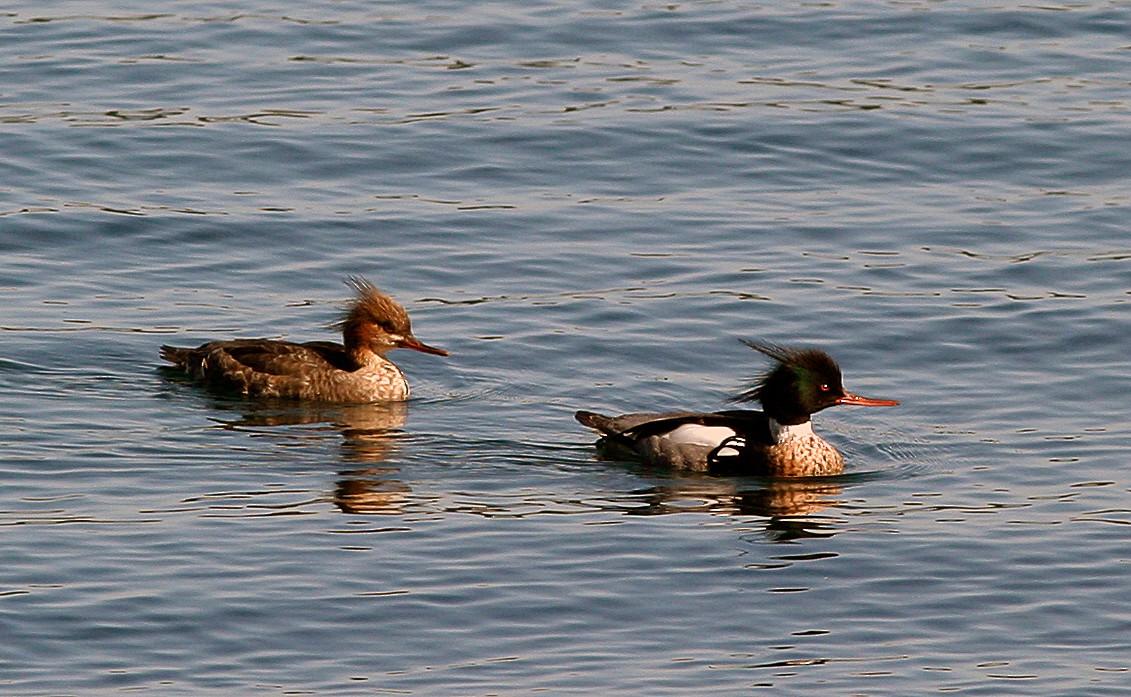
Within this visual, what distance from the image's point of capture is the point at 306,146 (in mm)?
21844

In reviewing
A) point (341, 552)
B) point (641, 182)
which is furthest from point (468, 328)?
point (341, 552)

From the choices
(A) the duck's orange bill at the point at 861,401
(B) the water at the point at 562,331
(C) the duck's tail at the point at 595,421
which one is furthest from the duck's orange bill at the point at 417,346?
(A) the duck's orange bill at the point at 861,401

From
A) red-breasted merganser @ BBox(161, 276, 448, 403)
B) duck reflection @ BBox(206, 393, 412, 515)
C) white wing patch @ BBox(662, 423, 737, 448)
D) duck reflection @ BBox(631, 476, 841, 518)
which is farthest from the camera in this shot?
red-breasted merganser @ BBox(161, 276, 448, 403)

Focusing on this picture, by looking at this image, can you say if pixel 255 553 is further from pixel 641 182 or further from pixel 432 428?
pixel 641 182

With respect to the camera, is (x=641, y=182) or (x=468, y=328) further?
(x=641, y=182)

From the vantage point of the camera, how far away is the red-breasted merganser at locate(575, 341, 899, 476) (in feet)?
48.1

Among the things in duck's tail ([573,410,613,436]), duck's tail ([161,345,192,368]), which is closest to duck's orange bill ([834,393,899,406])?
duck's tail ([573,410,613,436])

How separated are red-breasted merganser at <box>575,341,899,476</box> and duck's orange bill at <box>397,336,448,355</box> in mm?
1696

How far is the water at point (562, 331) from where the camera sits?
1130 centimetres

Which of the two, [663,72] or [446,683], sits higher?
[663,72]

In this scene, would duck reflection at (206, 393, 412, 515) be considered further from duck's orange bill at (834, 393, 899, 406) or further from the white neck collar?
duck's orange bill at (834, 393, 899, 406)

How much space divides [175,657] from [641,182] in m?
10.7

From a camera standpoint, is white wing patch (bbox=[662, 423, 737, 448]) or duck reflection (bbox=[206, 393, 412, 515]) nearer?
duck reflection (bbox=[206, 393, 412, 515])

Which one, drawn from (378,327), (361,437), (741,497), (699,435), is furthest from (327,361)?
(741,497)
